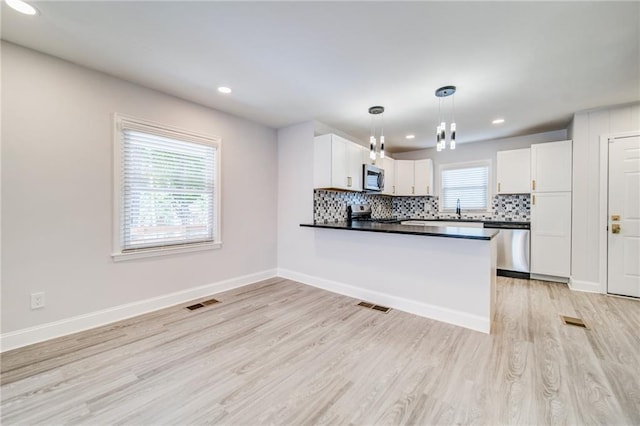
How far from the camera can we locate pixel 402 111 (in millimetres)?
3516

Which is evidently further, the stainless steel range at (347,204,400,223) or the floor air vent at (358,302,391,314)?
the stainless steel range at (347,204,400,223)

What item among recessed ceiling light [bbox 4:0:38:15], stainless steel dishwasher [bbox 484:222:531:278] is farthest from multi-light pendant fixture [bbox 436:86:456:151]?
recessed ceiling light [bbox 4:0:38:15]

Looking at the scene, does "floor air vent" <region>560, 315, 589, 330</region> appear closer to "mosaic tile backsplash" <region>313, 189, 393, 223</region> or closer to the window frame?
the window frame

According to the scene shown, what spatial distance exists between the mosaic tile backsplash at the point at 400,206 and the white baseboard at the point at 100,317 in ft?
5.80

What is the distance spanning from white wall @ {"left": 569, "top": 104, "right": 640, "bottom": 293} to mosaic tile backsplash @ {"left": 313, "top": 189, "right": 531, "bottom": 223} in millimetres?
1053

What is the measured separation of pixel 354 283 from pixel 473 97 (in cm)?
267

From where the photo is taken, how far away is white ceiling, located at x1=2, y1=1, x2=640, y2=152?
1.74 meters

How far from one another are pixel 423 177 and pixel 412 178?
22 cm

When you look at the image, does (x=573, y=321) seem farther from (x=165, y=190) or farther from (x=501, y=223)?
(x=165, y=190)

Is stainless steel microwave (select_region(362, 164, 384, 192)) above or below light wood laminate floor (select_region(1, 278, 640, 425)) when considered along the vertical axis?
above

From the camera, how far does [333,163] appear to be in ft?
12.2

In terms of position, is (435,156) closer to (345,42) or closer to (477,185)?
(477,185)

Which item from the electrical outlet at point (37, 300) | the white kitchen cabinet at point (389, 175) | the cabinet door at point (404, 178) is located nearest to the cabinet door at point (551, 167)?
the cabinet door at point (404, 178)

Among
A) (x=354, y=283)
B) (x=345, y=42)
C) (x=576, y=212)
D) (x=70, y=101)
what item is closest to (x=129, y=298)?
(x=70, y=101)
